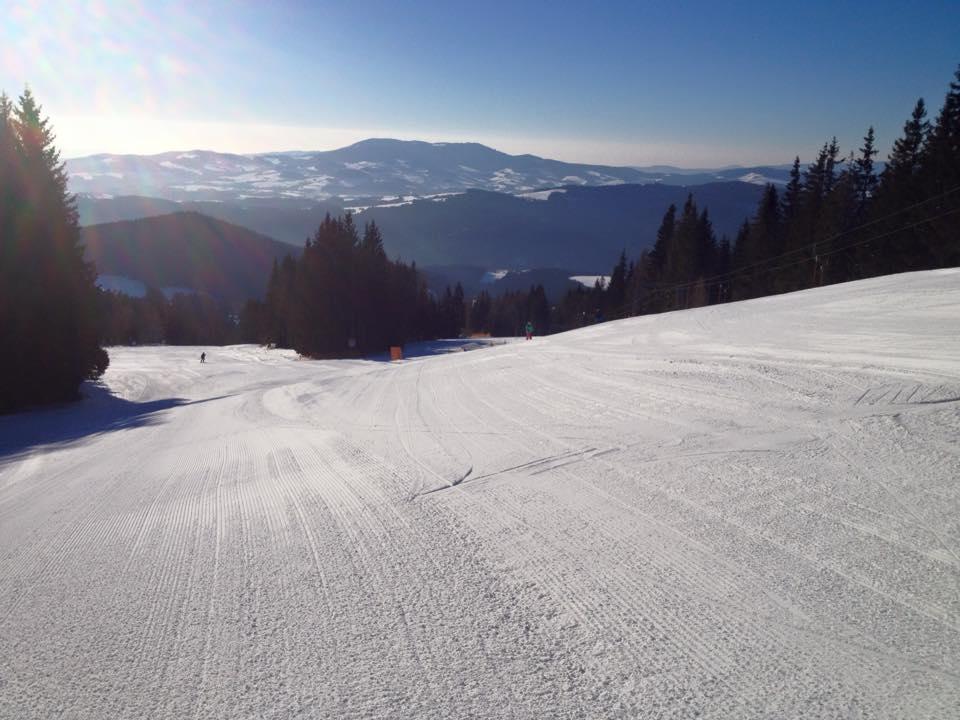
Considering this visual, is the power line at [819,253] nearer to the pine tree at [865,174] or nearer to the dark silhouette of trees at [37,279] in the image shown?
the pine tree at [865,174]

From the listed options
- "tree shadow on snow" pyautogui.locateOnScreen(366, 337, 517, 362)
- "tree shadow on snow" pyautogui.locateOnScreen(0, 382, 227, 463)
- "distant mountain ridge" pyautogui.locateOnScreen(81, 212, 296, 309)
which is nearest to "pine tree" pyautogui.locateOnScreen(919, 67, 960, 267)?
"tree shadow on snow" pyautogui.locateOnScreen(366, 337, 517, 362)

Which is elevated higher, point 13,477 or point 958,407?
point 958,407

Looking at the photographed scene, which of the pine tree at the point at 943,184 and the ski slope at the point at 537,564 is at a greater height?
the pine tree at the point at 943,184

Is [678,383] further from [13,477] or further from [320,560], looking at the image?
[13,477]

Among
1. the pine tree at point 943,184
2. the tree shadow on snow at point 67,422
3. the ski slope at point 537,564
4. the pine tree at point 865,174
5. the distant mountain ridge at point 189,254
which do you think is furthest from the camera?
the distant mountain ridge at point 189,254

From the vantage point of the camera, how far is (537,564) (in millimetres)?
2744

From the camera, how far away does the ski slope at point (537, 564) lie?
6.25 feet

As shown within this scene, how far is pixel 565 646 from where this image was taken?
2.10 metres

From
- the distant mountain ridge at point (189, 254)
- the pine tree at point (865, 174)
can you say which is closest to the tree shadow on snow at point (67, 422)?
the pine tree at point (865, 174)

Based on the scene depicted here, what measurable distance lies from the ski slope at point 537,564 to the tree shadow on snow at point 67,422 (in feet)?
13.9

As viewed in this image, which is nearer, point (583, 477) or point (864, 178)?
point (583, 477)

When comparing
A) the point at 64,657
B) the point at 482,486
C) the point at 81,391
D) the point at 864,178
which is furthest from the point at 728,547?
the point at 864,178

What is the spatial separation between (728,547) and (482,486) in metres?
1.68

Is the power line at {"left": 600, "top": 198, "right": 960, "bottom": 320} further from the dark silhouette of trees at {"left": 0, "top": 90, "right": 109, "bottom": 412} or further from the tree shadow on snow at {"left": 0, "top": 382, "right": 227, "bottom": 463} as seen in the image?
the dark silhouette of trees at {"left": 0, "top": 90, "right": 109, "bottom": 412}
